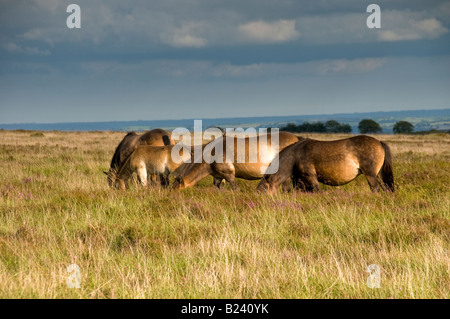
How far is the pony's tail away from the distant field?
0.71m

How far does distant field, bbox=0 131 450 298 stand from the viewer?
4.91 metres

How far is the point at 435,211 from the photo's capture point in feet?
29.0

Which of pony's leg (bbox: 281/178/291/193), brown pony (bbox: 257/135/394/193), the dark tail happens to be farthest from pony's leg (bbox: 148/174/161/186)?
pony's leg (bbox: 281/178/291/193)

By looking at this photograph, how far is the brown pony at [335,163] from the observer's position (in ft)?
35.3

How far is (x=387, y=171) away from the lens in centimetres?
1100

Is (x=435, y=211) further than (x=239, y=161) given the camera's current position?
No

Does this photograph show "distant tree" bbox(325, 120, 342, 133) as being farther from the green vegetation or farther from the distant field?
the distant field

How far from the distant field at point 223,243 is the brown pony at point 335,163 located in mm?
572

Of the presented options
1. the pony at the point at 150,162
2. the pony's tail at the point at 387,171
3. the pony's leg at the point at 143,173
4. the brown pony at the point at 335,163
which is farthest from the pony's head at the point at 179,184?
the pony's tail at the point at 387,171

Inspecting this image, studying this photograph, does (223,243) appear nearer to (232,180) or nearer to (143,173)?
(232,180)

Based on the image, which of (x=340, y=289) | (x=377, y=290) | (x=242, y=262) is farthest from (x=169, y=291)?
(x=377, y=290)

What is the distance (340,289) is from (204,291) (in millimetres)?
1458

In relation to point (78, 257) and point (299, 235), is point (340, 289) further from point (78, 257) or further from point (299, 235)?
point (78, 257)

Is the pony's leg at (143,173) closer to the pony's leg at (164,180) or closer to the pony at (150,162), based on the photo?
the pony at (150,162)
